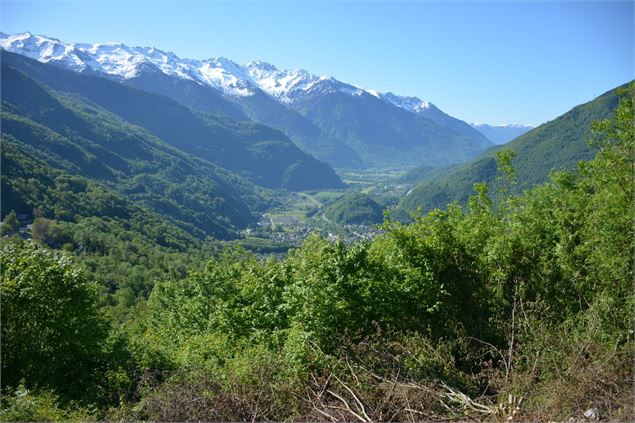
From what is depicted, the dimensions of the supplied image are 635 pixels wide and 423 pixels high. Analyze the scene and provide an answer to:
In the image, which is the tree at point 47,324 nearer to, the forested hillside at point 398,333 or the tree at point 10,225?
the forested hillside at point 398,333

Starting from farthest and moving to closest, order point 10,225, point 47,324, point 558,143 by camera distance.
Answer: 1. point 558,143
2. point 10,225
3. point 47,324

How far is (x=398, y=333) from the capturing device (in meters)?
11.5

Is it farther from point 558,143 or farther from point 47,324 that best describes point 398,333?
point 558,143

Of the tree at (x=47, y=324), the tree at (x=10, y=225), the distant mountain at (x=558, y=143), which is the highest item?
the distant mountain at (x=558, y=143)

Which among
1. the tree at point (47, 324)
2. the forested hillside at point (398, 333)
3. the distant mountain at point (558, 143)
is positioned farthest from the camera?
the distant mountain at point (558, 143)

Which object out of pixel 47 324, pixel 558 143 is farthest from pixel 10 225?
pixel 558 143

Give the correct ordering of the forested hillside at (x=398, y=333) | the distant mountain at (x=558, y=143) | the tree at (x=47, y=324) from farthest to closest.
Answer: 1. the distant mountain at (x=558, y=143)
2. the tree at (x=47, y=324)
3. the forested hillside at (x=398, y=333)

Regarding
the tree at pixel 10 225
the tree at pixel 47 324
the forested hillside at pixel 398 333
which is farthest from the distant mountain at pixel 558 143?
the tree at pixel 47 324

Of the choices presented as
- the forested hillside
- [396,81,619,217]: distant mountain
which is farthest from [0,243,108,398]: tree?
[396,81,619,217]: distant mountain

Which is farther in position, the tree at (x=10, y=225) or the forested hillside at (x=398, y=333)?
the tree at (x=10, y=225)

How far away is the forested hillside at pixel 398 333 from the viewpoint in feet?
30.3

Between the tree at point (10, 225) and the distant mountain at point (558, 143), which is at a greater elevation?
the distant mountain at point (558, 143)

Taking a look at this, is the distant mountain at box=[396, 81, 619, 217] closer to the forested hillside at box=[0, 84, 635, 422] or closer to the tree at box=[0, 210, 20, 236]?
the tree at box=[0, 210, 20, 236]

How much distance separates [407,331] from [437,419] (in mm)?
2935
